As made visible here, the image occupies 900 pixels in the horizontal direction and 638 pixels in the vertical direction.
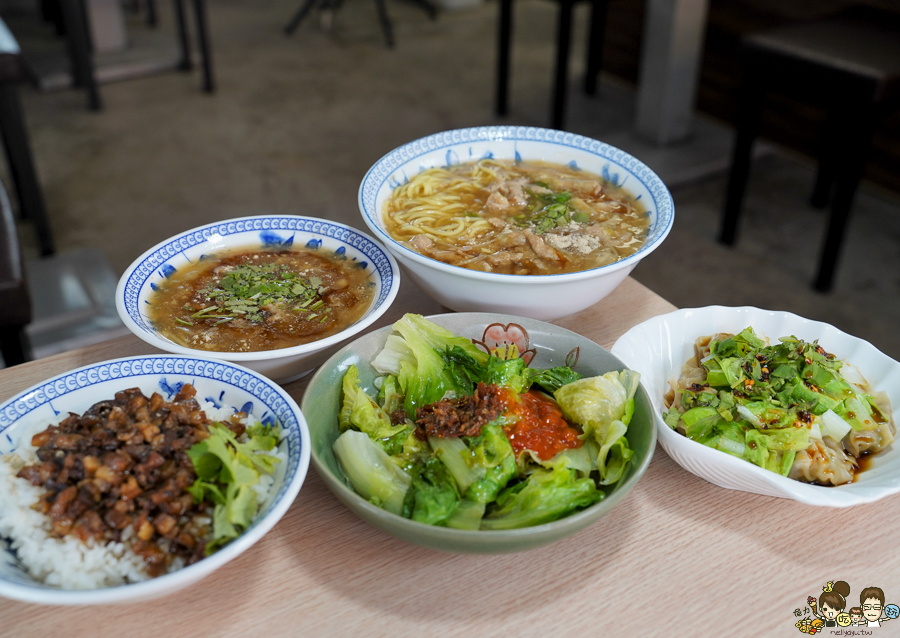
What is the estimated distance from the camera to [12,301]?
190 centimetres

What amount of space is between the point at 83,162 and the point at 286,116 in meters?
1.18

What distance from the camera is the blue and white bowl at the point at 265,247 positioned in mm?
1043

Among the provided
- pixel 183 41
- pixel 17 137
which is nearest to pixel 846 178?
pixel 17 137

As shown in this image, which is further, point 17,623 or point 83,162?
point 83,162

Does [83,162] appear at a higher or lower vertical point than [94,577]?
lower

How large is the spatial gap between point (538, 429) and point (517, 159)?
767 millimetres

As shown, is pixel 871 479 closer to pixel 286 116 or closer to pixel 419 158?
pixel 419 158

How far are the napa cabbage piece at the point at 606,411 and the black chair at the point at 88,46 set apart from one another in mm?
3991

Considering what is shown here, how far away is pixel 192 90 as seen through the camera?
4.80 m

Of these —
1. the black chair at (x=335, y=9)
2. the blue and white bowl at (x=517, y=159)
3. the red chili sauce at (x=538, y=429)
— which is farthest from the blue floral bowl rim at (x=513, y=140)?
the black chair at (x=335, y=9)

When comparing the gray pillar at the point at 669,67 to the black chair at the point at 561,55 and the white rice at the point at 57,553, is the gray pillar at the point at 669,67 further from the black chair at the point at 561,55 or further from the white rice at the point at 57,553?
the white rice at the point at 57,553

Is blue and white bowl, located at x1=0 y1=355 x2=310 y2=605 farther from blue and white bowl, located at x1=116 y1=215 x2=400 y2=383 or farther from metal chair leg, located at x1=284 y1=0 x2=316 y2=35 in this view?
metal chair leg, located at x1=284 y1=0 x2=316 y2=35

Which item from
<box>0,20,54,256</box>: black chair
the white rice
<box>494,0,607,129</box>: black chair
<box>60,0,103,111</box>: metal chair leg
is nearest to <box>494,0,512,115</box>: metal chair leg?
<box>494,0,607,129</box>: black chair

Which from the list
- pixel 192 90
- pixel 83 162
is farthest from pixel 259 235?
pixel 192 90
